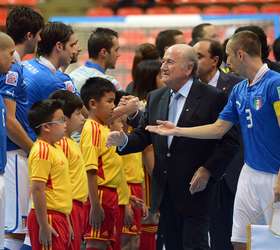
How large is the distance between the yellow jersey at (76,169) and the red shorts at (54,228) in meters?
0.32

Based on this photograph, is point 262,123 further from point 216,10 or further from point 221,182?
point 216,10

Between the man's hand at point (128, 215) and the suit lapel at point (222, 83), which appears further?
the suit lapel at point (222, 83)

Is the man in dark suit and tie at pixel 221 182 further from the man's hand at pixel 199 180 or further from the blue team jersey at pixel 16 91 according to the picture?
the blue team jersey at pixel 16 91

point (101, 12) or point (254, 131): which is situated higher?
point (101, 12)

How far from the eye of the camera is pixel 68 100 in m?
7.39

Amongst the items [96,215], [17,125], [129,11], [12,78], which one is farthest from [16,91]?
[129,11]

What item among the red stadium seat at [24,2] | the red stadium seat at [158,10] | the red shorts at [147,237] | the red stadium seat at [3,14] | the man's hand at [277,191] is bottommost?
the red shorts at [147,237]

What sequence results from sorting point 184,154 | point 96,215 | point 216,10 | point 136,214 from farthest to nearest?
point 216,10 < point 136,214 < point 96,215 < point 184,154

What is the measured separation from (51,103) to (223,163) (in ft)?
4.50

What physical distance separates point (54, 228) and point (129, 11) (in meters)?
12.5

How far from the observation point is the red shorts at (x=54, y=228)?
6.98 m

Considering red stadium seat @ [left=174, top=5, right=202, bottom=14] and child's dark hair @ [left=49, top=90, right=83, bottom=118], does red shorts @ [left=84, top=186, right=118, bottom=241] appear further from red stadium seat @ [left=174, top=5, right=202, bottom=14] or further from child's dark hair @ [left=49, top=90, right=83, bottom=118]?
red stadium seat @ [left=174, top=5, right=202, bottom=14]

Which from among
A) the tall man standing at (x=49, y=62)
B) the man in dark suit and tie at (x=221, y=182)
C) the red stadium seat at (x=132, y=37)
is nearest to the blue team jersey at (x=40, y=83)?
the tall man standing at (x=49, y=62)

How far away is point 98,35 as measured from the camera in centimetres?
919
